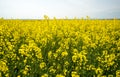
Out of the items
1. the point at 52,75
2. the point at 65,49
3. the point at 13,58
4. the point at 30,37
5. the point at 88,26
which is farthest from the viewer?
the point at 88,26

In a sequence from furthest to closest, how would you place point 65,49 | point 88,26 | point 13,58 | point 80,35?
point 88,26 → point 80,35 → point 65,49 → point 13,58

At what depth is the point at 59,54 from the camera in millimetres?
5969

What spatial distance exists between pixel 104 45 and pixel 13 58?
2668 millimetres

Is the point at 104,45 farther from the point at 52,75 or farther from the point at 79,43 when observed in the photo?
the point at 52,75

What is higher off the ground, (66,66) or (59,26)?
(59,26)

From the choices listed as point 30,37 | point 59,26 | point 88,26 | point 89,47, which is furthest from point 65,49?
point 88,26

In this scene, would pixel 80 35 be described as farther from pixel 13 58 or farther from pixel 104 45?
pixel 13 58

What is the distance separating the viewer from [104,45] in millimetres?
7227

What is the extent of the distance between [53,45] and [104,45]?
1.40 m

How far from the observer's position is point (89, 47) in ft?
21.7

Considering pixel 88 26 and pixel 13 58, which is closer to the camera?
pixel 13 58

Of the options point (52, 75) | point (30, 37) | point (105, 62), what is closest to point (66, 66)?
point (52, 75)

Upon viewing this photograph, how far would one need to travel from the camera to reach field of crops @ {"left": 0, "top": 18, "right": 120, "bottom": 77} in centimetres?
521

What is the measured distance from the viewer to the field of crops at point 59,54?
205 inches
